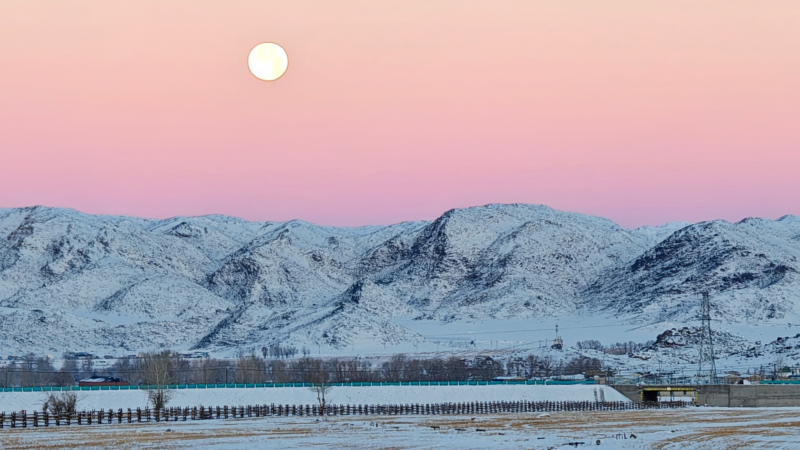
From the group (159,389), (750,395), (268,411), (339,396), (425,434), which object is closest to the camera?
(425,434)

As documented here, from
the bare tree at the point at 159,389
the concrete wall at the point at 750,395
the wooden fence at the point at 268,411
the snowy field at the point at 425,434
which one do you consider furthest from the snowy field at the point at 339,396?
the snowy field at the point at 425,434

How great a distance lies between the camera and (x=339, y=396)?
149750 millimetres

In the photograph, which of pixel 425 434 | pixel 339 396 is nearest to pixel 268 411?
pixel 339 396

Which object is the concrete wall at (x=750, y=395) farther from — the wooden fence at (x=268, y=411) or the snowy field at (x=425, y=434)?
the snowy field at (x=425, y=434)

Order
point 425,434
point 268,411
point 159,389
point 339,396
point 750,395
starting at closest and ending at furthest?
point 425,434 < point 268,411 < point 159,389 < point 339,396 < point 750,395

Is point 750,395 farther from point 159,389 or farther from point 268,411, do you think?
point 159,389

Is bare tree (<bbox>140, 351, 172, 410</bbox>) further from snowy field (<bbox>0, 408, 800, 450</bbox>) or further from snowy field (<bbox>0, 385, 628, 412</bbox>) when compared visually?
snowy field (<bbox>0, 408, 800, 450</bbox>)

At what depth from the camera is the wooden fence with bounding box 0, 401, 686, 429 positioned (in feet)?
317

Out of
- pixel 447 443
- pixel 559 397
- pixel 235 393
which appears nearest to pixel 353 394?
pixel 235 393

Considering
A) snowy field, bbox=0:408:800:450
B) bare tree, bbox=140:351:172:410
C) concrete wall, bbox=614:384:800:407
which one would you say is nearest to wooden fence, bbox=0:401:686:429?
bare tree, bbox=140:351:172:410

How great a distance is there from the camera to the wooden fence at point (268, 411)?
96.8 m

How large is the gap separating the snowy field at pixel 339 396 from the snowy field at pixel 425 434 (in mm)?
33847

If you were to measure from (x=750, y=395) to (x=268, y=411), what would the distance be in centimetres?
7513

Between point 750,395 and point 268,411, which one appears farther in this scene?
point 750,395
